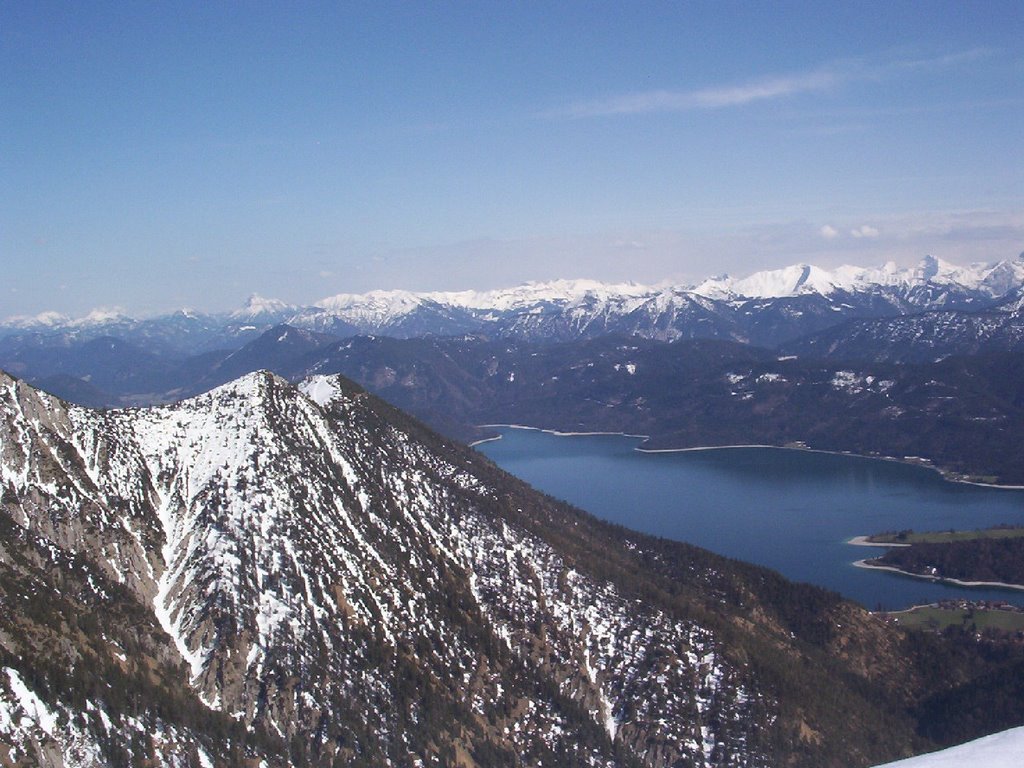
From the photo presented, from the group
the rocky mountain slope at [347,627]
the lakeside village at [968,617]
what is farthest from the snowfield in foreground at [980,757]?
the lakeside village at [968,617]

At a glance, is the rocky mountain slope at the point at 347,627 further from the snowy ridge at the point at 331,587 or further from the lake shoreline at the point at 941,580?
the lake shoreline at the point at 941,580

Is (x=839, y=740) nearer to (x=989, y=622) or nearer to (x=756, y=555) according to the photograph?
(x=989, y=622)

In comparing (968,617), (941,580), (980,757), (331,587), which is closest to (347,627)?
(331,587)

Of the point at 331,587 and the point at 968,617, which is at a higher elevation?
the point at 331,587

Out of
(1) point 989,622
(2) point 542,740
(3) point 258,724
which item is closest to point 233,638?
(3) point 258,724

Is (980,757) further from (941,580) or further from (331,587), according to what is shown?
(941,580)
